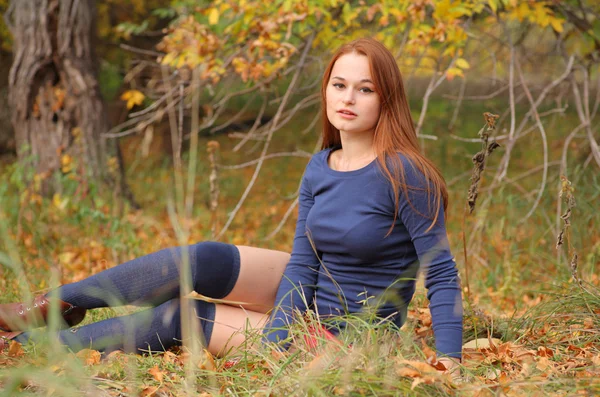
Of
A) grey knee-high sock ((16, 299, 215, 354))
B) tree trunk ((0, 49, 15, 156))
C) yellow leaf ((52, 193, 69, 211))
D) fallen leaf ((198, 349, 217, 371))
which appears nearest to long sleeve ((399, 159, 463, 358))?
fallen leaf ((198, 349, 217, 371))

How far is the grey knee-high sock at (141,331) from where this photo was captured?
233 cm

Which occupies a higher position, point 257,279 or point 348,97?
point 348,97

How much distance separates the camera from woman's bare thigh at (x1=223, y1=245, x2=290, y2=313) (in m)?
2.39

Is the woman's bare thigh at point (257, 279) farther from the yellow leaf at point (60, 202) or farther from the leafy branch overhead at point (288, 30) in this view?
the yellow leaf at point (60, 202)

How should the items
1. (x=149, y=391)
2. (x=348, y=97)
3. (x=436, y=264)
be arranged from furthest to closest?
(x=348, y=97)
(x=436, y=264)
(x=149, y=391)

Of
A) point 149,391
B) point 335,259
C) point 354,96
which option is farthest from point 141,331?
point 354,96

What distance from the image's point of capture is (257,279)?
7.94 ft

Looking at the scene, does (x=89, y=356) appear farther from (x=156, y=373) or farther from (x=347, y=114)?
(x=347, y=114)

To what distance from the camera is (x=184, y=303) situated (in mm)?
2260

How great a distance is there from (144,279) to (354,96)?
914mm

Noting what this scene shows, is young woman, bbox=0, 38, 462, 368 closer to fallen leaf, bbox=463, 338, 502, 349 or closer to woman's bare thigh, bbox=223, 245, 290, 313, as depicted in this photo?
woman's bare thigh, bbox=223, 245, 290, 313

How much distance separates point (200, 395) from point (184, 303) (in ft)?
1.64

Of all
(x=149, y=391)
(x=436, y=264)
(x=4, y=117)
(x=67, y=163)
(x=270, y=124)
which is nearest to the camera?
(x=149, y=391)

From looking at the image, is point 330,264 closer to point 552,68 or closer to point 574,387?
point 574,387
